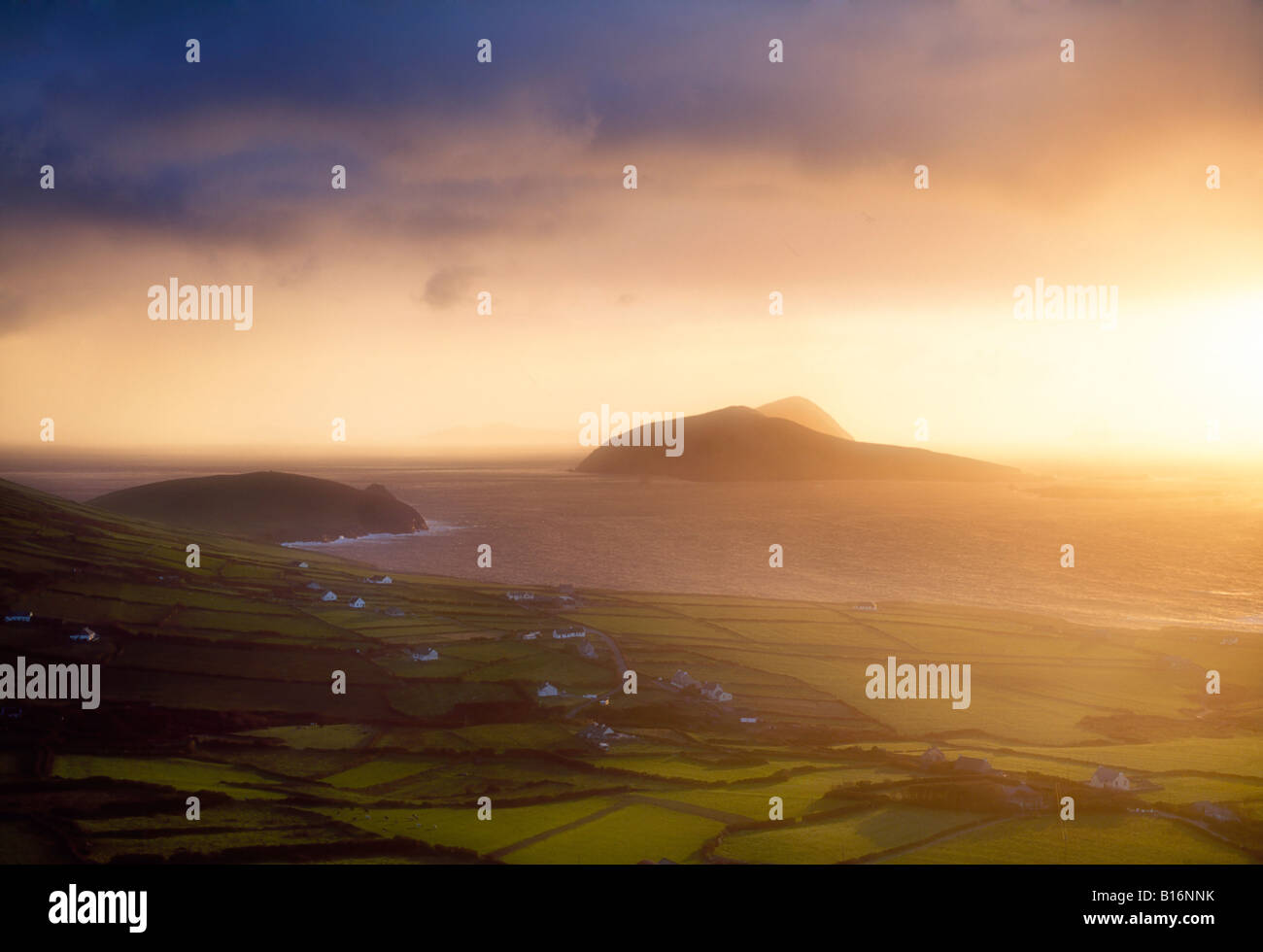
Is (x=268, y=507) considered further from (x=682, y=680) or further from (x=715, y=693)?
Answer: (x=715, y=693)

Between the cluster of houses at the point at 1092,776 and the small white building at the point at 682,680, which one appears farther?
A: the small white building at the point at 682,680

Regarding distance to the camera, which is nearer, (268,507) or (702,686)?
(702,686)

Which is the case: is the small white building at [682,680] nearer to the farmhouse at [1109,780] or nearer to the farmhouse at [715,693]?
the farmhouse at [715,693]

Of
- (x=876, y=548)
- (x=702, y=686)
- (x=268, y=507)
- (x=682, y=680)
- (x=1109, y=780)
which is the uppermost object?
(x=268, y=507)

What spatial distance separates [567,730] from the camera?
34344 mm

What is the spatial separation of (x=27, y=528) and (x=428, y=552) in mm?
39085

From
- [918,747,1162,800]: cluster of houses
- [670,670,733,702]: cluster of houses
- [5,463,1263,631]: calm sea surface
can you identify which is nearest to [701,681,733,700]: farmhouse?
[670,670,733,702]: cluster of houses

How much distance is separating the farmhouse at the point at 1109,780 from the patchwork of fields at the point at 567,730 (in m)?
0.60

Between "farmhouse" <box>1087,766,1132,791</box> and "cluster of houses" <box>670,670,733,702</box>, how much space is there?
15920 millimetres

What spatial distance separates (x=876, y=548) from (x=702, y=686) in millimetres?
65844

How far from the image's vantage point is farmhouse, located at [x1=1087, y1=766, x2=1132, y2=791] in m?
26.1

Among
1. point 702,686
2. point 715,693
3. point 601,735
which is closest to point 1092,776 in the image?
point 715,693

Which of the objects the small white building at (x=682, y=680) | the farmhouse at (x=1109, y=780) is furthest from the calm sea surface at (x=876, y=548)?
the farmhouse at (x=1109, y=780)

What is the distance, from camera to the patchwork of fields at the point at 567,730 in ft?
76.8
